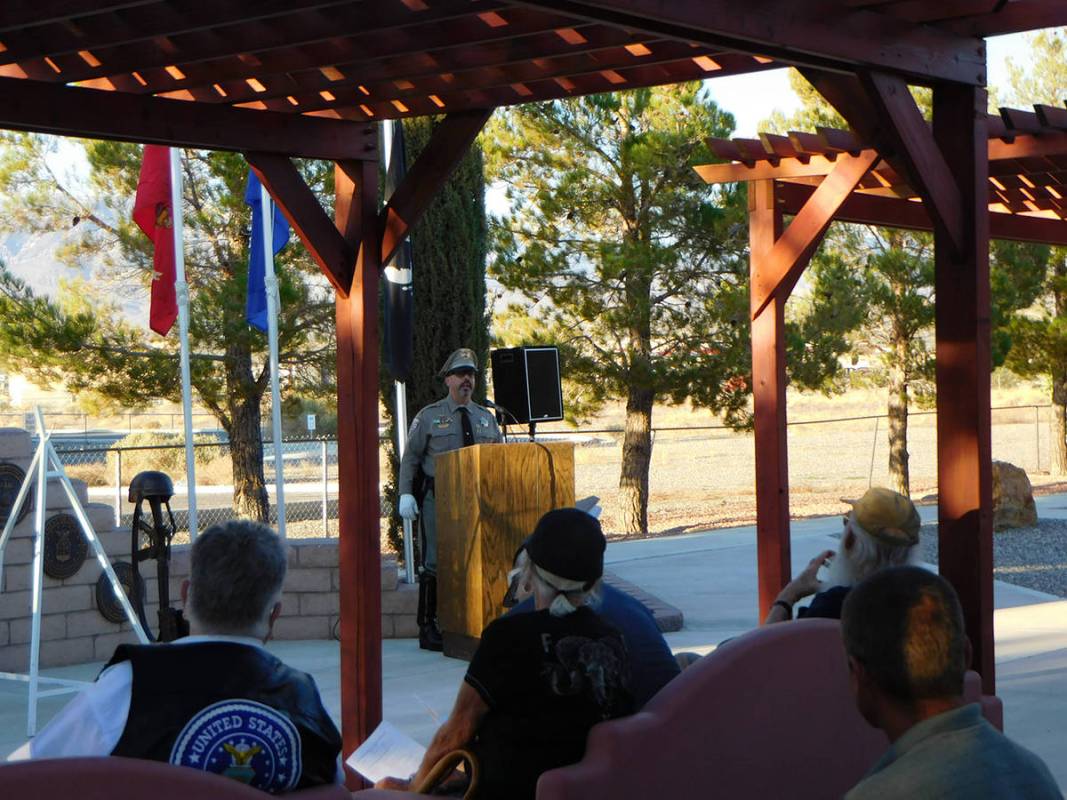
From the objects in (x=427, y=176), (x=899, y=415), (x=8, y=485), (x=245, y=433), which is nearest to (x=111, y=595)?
(x=8, y=485)

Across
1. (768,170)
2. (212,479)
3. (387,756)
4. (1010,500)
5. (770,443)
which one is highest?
(768,170)

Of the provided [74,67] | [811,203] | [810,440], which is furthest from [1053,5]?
[810,440]

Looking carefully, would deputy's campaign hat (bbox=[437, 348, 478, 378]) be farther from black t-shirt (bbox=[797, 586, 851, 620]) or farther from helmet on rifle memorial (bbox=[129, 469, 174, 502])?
black t-shirt (bbox=[797, 586, 851, 620])

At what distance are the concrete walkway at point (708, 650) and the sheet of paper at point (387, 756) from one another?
211 cm

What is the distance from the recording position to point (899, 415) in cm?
1762

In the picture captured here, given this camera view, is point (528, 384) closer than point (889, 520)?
No

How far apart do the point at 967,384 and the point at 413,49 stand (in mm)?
2187

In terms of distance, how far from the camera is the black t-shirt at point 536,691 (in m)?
2.81

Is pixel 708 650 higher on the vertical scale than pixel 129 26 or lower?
lower

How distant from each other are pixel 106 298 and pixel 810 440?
22795 mm

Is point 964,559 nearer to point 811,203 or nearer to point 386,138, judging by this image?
point 811,203

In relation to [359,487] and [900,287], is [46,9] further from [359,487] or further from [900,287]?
[900,287]

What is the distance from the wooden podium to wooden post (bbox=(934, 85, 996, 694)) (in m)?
2.29

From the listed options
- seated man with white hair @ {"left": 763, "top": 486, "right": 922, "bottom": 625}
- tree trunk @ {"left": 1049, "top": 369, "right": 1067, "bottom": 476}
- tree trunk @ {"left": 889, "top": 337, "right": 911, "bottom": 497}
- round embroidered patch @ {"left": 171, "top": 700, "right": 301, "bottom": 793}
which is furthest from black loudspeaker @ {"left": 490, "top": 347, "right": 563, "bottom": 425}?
tree trunk @ {"left": 1049, "top": 369, "right": 1067, "bottom": 476}
